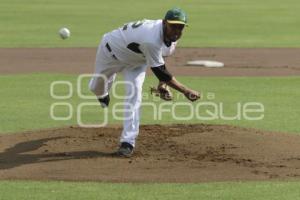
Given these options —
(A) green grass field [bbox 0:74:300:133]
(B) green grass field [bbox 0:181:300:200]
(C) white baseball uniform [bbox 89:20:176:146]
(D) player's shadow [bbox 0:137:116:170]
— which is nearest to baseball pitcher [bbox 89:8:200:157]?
(C) white baseball uniform [bbox 89:20:176:146]

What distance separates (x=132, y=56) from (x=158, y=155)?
1.27 m

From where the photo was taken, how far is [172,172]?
8812mm

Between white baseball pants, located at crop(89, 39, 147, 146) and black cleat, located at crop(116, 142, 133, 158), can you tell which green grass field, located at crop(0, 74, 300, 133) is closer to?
white baseball pants, located at crop(89, 39, 147, 146)

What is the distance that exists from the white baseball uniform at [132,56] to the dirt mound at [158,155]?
1.72ft

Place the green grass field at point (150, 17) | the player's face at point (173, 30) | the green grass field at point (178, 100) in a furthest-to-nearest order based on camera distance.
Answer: the green grass field at point (150, 17), the green grass field at point (178, 100), the player's face at point (173, 30)

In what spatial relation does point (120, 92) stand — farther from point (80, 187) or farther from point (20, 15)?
point (20, 15)

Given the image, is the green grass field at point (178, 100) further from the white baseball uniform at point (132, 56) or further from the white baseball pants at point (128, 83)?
the white baseball uniform at point (132, 56)

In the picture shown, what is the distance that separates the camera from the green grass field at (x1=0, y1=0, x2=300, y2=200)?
800 cm

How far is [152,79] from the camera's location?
56.0 feet

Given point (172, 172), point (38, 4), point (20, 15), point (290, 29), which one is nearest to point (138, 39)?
point (172, 172)

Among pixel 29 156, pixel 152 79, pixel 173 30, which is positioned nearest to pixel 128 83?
pixel 173 30

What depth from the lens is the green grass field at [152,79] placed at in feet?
26.2

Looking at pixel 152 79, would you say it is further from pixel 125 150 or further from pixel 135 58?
pixel 125 150

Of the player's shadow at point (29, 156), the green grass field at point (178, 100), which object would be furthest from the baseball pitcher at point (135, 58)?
the green grass field at point (178, 100)
